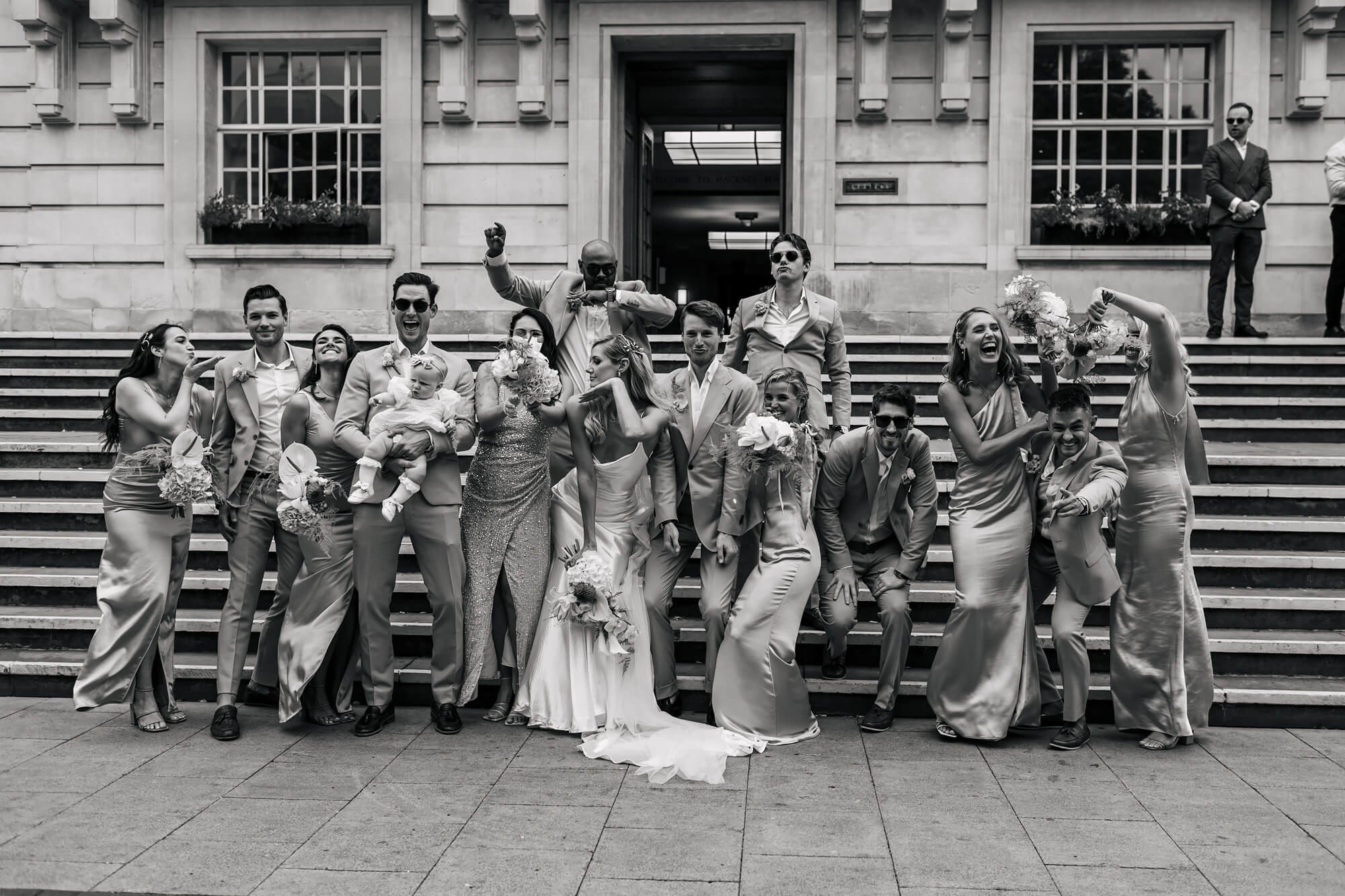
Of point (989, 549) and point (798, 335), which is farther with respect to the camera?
point (798, 335)

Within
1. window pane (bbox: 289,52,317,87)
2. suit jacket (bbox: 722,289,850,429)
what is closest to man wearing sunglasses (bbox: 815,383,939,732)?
suit jacket (bbox: 722,289,850,429)

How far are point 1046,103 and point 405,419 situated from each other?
10330 millimetres

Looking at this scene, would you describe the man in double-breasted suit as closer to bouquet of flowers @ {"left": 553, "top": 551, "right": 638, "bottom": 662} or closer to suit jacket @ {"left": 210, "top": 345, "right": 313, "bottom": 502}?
suit jacket @ {"left": 210, "top": 345, "right": 313, "bottom": 502}

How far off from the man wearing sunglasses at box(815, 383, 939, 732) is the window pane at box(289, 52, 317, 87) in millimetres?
10308

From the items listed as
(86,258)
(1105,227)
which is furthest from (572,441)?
(86,258)

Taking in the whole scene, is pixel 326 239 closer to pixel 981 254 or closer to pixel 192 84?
pixel 192 84

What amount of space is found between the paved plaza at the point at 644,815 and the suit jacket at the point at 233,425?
51.5 inches

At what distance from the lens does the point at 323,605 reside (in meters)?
6.25

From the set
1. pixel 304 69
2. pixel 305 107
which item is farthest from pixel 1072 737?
pixel 304 69

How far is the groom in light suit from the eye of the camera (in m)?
6.34

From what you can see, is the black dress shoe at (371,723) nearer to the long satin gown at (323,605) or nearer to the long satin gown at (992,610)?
the long satin gown at (323,605)

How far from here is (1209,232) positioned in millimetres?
12070

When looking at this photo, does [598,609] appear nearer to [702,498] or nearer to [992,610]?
[702,498]

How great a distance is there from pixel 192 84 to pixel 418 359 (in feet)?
31.7
